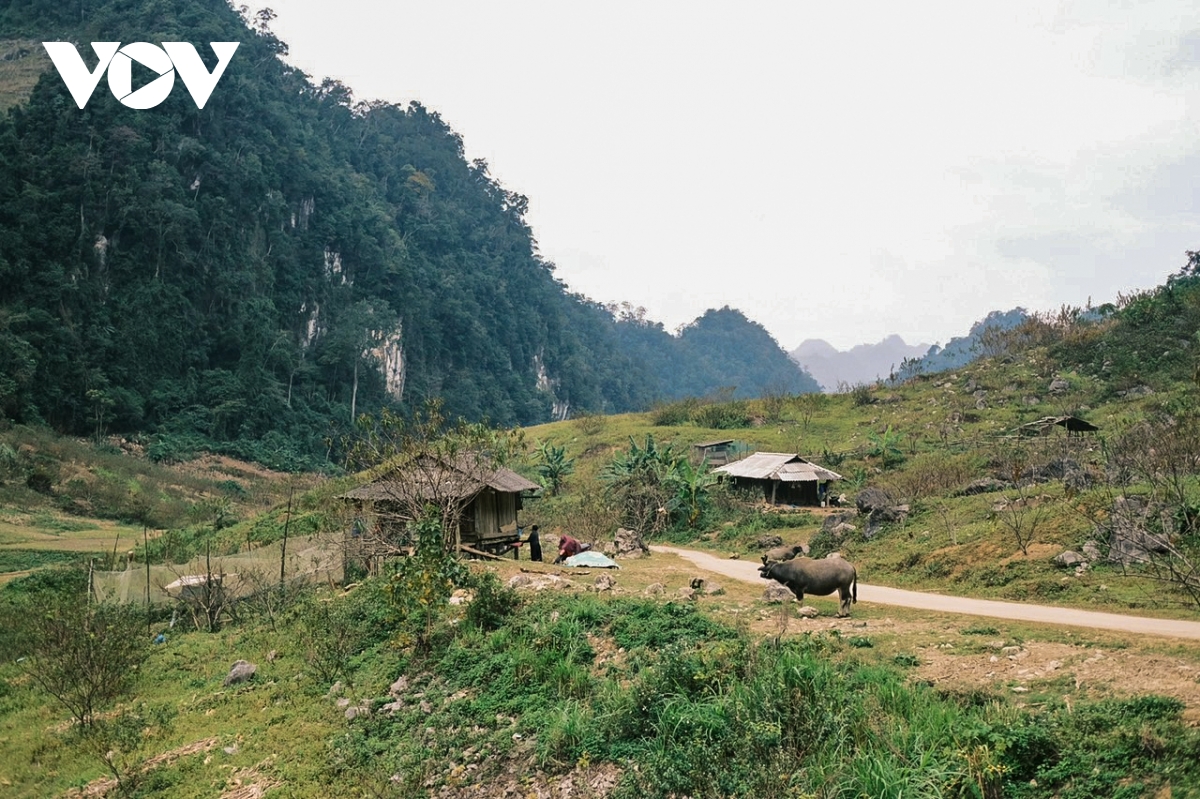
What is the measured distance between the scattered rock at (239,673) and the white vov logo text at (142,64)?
69281mm

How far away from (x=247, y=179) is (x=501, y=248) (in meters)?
58.2

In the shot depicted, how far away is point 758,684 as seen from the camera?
8.10 m

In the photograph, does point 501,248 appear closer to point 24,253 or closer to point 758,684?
point 24,253

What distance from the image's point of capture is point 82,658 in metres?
12.9

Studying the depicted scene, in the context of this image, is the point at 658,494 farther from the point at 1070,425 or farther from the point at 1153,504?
the point at 1153,504

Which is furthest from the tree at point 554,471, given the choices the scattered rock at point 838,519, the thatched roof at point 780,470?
the scattered rock at point 838,519

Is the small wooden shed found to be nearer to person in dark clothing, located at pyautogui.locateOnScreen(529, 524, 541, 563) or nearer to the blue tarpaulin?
person in dark clothing, located at pyautogui.locateOnScreen(529, 524, 541, 563)

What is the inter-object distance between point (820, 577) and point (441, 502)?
7619 millimetres

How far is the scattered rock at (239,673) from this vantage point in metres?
13.5

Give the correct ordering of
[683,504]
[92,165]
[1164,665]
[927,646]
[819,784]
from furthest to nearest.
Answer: [92,165]
[683,504]
[927,646]
[1164,665]
[819,784]

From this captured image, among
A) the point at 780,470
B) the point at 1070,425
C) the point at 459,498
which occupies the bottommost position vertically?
the point at 459,498

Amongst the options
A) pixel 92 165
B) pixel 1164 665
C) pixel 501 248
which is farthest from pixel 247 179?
pixel 1164 665

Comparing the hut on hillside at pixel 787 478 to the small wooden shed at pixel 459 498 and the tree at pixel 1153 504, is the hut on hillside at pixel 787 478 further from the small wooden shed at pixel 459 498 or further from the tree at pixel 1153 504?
the tree at pixel 1153 504

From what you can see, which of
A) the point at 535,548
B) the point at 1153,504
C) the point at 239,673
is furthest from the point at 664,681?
the point at 535,548
